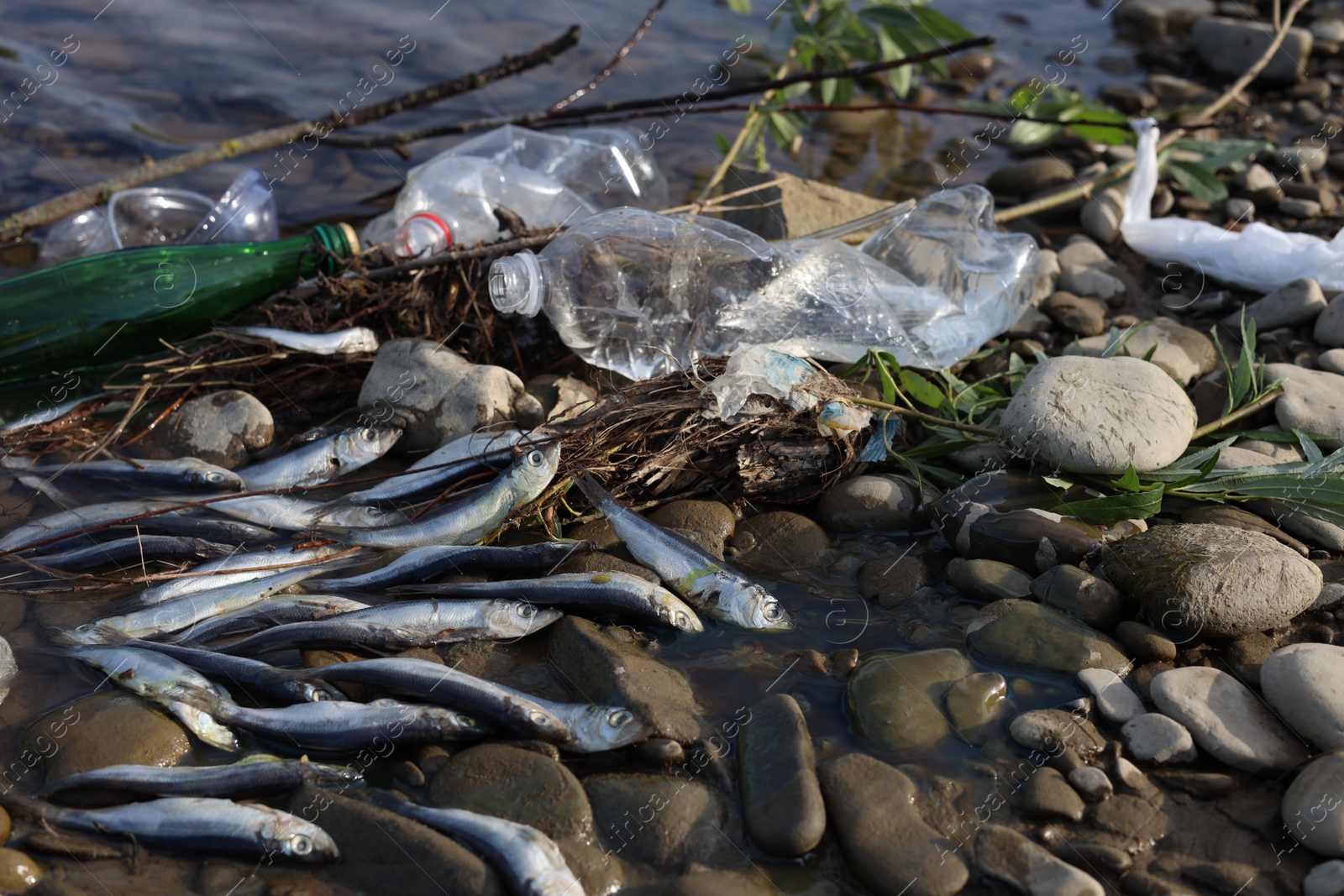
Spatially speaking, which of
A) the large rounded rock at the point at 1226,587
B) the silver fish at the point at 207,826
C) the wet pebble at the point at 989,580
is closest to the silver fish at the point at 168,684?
the silver fish at the point at 207,826

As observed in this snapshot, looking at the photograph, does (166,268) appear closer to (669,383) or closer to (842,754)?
(669,383)

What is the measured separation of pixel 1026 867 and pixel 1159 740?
67 cm

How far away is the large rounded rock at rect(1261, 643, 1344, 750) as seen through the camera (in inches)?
109

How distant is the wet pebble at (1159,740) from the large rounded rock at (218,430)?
3.80m

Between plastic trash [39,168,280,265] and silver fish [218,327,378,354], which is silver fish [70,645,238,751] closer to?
silver fish [218,327,378,354]

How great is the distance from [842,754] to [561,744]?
34.5 inches

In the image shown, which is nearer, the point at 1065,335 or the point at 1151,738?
the point at 1151,738

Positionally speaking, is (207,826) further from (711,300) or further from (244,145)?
(244,145)

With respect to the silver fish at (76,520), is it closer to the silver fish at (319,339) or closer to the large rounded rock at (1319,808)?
the silver fish at (319,339)

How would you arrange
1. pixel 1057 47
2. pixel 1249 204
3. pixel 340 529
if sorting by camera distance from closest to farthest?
pixel 340 529 → pixel 1249 204 → pixel 1057 47

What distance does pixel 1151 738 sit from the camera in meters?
2.87

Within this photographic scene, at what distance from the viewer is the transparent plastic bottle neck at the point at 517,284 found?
167 inches

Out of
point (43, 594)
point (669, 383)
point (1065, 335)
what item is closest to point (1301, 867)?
point (669, 383)

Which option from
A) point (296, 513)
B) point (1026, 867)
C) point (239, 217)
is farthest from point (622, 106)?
point (1026, 867)
